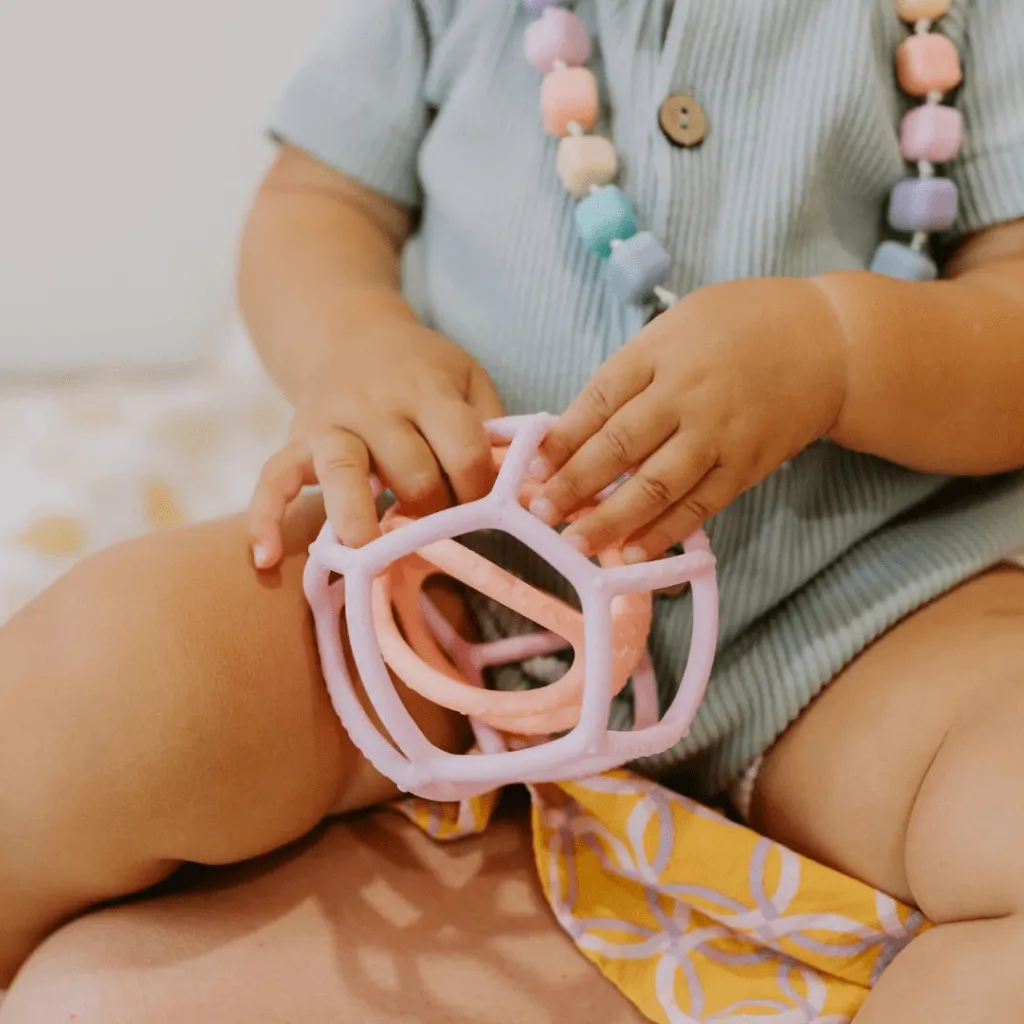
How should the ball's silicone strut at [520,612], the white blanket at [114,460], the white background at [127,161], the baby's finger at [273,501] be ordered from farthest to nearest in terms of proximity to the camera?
the white background at [127,161], the white blanket at [114,460], the baby's finger at [273,501], the ball's silicone strut at [520,612]

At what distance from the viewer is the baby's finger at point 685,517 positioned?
1.50 ft

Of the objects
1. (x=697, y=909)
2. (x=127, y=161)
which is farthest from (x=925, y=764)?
(x=127, y=161)

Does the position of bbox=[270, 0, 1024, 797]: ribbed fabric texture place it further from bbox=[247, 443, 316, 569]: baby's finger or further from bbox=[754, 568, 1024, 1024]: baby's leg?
bbox=[247, 443, 316, 569]: baby's finger

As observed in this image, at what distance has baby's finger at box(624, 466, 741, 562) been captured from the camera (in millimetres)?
457

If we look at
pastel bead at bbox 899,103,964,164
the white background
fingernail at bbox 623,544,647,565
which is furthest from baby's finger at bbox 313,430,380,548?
the white background

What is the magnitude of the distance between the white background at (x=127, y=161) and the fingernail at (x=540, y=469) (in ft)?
1.63

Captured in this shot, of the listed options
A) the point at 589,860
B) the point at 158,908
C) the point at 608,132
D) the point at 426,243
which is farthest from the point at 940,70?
the point at 158,908

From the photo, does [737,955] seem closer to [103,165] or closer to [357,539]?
[357,539]

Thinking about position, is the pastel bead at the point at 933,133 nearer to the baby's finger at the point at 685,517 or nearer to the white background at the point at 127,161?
the baby's finger at the point at 685,517

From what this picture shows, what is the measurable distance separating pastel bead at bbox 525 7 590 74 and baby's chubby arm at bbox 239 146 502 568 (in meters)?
0.14

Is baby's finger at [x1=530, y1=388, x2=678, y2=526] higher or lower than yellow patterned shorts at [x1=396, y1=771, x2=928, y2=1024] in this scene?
higher

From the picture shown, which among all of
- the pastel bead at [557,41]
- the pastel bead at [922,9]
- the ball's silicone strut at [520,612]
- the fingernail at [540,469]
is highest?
the pastel bead at [922,9]

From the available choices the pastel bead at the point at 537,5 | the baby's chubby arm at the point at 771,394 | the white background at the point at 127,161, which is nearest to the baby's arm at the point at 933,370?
the baby's chubby arm at the point at 771,394

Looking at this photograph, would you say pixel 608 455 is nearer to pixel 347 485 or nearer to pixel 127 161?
pixel 347 485
